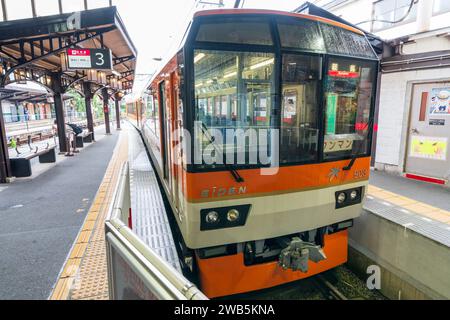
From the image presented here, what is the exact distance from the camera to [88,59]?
7051mm

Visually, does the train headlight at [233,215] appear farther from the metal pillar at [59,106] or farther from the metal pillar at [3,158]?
the metal pillar at [59,106]

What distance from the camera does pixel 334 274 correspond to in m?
3.57

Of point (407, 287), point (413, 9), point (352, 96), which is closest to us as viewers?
point (352, 96)

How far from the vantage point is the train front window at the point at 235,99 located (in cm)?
228

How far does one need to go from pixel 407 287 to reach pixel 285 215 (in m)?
1.73

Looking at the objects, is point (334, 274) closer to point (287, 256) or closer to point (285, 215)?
point (287, 256)

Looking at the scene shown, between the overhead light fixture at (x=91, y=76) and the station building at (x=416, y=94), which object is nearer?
the station building at (x=416, y=94)

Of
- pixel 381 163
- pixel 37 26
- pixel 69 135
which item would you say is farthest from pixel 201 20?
pixel 69 135

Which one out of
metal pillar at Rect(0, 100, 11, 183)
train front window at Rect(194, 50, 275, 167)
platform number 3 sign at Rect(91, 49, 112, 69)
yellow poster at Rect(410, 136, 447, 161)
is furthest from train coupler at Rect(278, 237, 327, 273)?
metal pillar at Rect(0, 100, 11, 183)

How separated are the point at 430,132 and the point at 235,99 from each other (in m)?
5.37

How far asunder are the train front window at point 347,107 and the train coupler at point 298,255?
0.85 metres

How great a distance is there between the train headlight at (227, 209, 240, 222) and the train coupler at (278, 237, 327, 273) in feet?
2.00

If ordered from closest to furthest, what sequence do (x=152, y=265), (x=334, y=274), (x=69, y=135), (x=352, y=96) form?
(x=152, y=265), (x=352, y=96), (x=334, y=274), (x=69, y=135)

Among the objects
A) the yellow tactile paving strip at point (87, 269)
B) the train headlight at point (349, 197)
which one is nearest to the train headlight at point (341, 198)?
the train headlight at point (349, 197)
